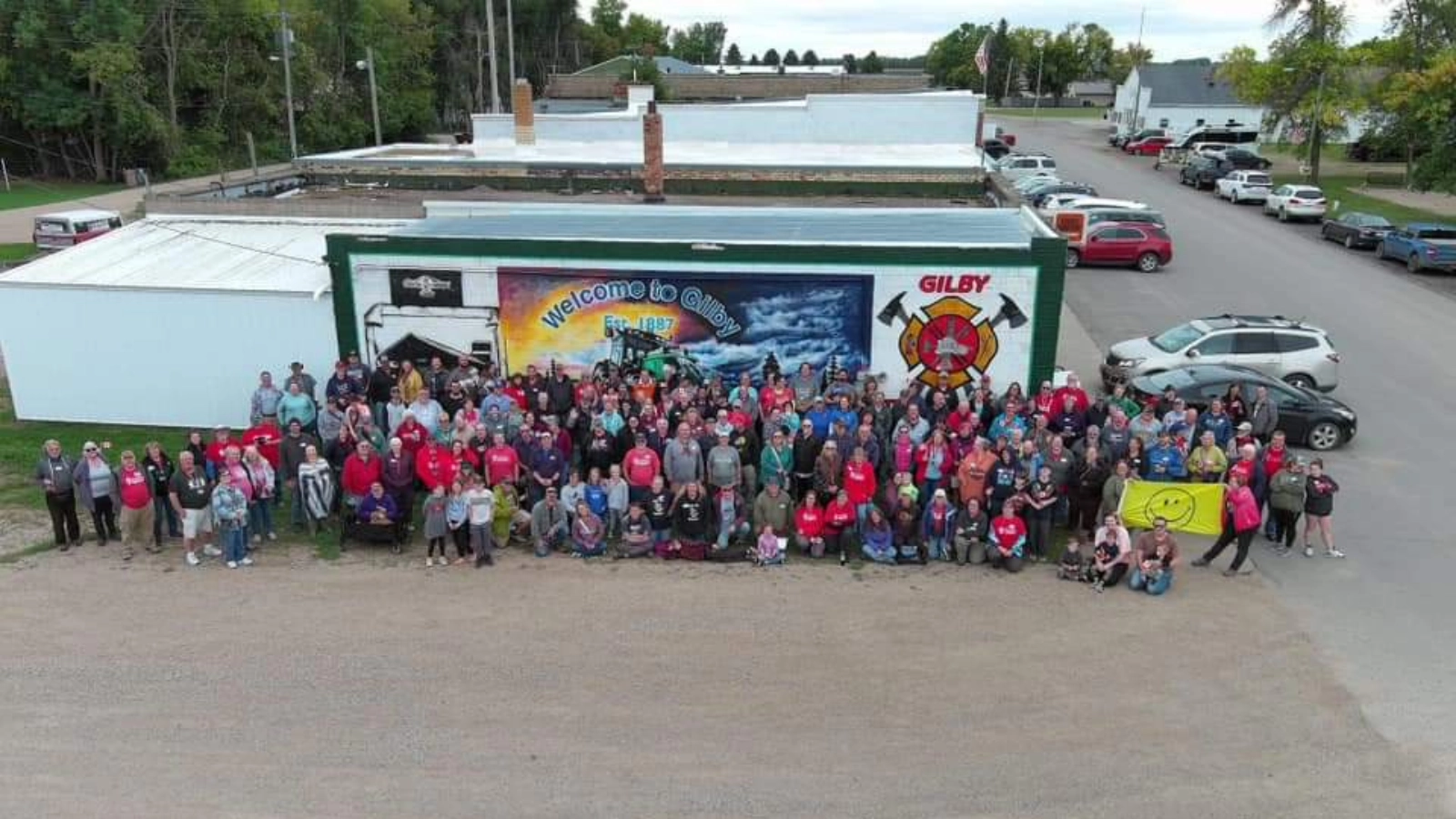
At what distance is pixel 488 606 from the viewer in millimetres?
11359

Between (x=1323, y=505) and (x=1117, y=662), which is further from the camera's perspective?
(x=1323, y=505)

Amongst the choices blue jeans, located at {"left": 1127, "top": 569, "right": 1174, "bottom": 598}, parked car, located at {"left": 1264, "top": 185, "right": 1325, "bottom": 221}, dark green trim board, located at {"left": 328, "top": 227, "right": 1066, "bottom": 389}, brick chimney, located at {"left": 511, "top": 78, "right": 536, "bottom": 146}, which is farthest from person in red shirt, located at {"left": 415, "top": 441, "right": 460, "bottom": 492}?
parked car, located at {"left": 1264, "top": 185, "right": 1325, "bottom": 221}

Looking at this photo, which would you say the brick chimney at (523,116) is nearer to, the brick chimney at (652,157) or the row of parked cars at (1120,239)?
the brick chimney at (652,157)

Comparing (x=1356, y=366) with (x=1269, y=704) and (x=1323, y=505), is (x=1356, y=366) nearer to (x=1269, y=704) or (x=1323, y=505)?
(x=1323, y=505)

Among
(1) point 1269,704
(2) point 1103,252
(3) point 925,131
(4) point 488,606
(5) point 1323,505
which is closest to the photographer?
(1) point 1269,704

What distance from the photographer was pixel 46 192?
161ft

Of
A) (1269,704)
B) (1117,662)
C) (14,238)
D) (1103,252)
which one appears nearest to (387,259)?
(1117,662)

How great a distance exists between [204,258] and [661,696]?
1291cm

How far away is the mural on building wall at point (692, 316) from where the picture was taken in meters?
15.9

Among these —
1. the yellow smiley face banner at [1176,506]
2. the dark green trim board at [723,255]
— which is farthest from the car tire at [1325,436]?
the yellow smiley face banner at [1176,506]

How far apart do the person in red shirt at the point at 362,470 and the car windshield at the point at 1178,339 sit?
1360 centimetres

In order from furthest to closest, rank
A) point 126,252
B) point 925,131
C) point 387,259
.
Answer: point 925,131, point 126,252, point 387,259

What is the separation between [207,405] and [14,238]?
2531 centimetres

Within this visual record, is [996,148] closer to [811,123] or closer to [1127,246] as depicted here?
[811,123]
